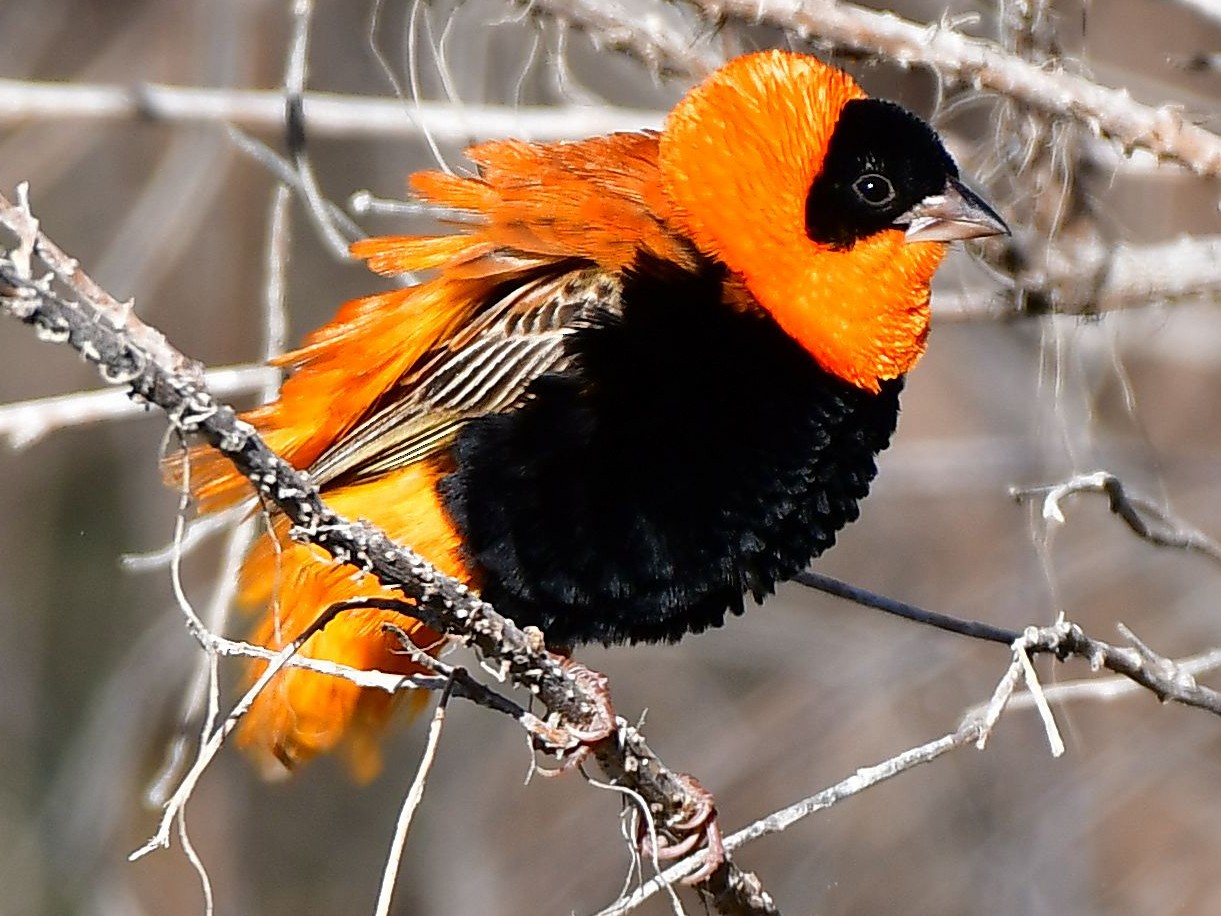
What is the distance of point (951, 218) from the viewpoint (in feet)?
9.50

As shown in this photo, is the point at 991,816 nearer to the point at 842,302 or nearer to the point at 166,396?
the point at 842,302

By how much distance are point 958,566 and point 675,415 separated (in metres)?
3.77

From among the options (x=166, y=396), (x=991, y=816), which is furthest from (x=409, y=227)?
(x=166, y=396)

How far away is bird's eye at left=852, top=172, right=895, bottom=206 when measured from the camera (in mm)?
2926

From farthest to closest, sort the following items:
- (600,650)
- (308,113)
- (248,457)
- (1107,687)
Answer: (600,650), (308,113), (1107,687), (248,457)

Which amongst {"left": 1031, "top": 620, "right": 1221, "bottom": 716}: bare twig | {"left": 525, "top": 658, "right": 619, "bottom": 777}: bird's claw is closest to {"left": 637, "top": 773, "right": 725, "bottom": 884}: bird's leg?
{"left": 525, "top": 658, "right": 619, "bottom": 777}: bird's claw

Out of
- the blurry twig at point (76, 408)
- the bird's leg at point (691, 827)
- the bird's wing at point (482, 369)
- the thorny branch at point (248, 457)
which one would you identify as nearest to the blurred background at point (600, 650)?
the blurry twig at point (76, 408)

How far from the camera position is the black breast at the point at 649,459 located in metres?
2.73

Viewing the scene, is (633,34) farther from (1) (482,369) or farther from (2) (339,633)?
(2) (339,633)

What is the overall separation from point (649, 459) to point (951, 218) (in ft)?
2.36

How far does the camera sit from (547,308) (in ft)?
9.16

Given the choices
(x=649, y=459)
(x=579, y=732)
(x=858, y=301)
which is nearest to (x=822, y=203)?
(x=858, y=301)

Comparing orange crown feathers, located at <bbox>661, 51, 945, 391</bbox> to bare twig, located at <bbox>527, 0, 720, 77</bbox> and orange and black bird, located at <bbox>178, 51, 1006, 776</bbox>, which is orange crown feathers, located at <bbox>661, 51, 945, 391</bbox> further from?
bare twig, located at <bbox>527, 0, 720, 77</bbox>

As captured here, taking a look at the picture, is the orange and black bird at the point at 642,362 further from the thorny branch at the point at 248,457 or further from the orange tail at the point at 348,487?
the thorny branch at the point at 248,457
